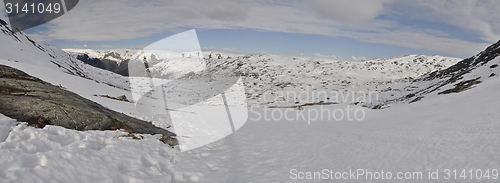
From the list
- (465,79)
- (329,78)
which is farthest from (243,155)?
(329,78)

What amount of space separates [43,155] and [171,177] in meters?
3.17

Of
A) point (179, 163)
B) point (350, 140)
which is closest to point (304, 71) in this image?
point (350, 140)

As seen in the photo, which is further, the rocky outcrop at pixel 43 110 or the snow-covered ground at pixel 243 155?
the rocky outcrop at pixel 43 110

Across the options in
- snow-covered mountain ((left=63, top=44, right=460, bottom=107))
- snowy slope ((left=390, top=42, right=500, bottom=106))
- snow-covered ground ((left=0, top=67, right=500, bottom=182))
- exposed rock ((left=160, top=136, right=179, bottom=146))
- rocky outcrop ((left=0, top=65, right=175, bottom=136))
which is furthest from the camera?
snow-covered mountain ((left=63, top=44, right=460, bottom=107))

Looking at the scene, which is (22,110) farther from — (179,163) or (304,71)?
(304,71)

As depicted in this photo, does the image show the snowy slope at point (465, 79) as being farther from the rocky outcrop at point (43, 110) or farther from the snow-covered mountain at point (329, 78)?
the rocky outcrop at point (43, 110)

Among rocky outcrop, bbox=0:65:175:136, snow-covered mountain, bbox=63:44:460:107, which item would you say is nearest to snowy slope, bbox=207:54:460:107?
snow-covered mountain, bbox=63:44:460:107

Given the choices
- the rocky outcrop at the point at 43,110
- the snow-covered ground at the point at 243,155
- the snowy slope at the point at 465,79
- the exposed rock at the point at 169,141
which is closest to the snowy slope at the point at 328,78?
the snowy slope at the point at 465,79

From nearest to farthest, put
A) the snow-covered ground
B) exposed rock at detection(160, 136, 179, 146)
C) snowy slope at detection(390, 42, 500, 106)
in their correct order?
the snow-covered ground, exposed rock at detection(160, 136, 179, 146), snowy slope at detection(390, 42, 500, 106)

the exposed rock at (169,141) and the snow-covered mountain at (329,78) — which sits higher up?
the snow-covered mountain at (329,78)

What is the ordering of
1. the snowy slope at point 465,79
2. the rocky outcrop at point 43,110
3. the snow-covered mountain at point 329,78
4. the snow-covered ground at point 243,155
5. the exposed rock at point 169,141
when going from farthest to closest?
1. the snow-covered mountain at point 329,78
2. the snowy slope at point 465,79
3. the exposed rock at point 169,141
4. the rocky outcrop at point 43,110
5. the snow-covered ground at point 243,155

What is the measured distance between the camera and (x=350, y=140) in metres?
9.87

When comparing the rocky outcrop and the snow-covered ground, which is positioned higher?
the rocky outcrop

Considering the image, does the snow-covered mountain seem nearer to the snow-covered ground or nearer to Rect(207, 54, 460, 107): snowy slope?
Rect(207, 54, 460, 107): snowy slope
